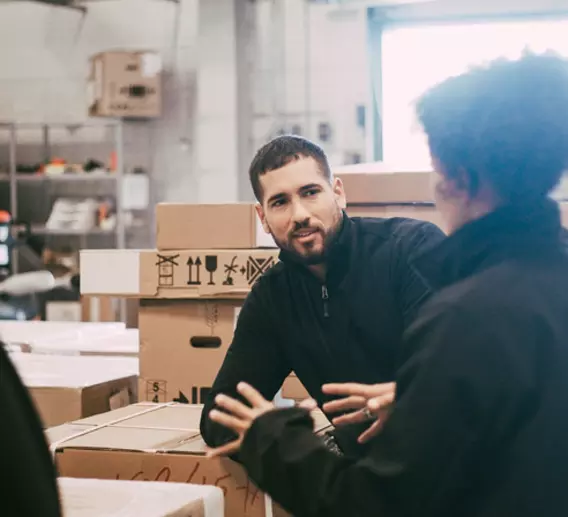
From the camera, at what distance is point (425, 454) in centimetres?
82

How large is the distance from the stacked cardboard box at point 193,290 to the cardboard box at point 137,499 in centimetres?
76

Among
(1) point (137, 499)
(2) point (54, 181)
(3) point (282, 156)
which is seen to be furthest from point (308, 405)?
(2) point (54, 181)

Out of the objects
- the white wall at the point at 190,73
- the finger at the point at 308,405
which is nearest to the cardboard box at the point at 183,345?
the finger at the point at 308,405

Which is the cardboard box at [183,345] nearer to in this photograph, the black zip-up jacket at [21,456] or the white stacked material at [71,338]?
the white stacked material at [71,338]

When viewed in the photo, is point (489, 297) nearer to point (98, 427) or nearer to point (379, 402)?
point (379, 402)

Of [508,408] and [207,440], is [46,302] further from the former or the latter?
[508,408]

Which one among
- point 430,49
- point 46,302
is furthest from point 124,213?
point 430,49

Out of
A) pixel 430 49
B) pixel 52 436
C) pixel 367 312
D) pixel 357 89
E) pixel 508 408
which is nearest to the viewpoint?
pixel 508 408

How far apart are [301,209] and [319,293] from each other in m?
0.16

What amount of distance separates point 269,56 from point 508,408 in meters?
4.77

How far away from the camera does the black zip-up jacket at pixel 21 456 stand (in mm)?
562

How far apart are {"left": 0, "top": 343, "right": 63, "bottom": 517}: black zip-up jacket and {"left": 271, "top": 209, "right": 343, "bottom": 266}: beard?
106 centimetres

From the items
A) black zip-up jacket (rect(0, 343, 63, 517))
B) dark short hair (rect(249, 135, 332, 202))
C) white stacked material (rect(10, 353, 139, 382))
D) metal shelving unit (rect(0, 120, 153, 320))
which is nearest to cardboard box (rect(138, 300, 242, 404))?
white stacked material (rect(10, 353, 139, 382))

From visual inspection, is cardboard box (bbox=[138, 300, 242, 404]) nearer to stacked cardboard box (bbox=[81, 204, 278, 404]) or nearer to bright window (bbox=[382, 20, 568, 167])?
stacked cardboard box (bbox=[81, 204, 278, 404])
